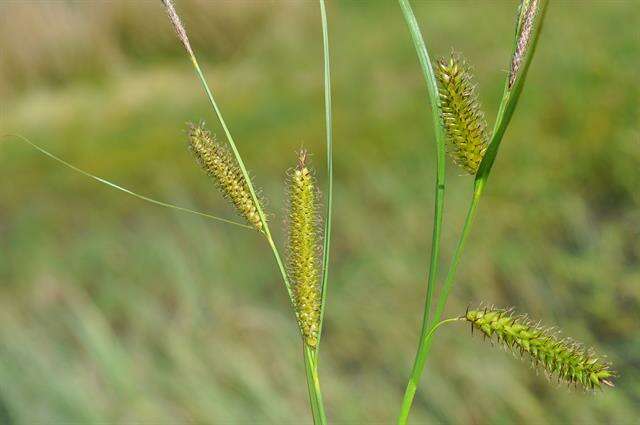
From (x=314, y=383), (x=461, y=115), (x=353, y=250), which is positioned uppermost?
(x=353, y=250)

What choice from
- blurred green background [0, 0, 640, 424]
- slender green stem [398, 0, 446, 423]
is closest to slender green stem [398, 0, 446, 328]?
slender green stem [398, 0, 446, 423]

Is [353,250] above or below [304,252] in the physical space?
above

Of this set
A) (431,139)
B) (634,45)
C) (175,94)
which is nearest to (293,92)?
(175,94)

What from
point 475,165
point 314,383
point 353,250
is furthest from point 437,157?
point 353,250

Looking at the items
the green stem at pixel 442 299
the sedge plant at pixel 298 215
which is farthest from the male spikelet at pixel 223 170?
the green stem at pixel 442 299

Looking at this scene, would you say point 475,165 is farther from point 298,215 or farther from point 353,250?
point 353,250

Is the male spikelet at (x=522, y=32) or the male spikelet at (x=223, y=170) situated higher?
the male spikelet at (x=522, y=32)

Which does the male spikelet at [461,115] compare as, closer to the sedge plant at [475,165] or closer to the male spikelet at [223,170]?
the sedge plant at [475,165]
